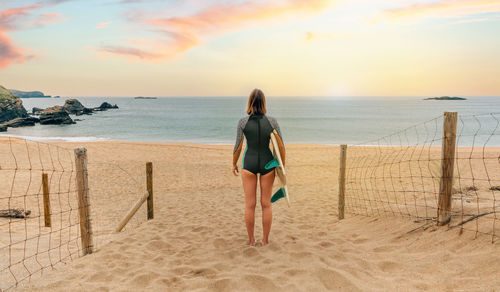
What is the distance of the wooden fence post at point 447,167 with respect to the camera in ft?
13.0

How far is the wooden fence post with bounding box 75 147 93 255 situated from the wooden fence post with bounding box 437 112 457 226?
4927 millimetres

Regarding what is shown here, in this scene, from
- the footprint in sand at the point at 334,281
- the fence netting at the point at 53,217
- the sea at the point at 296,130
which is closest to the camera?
the footprint in sand at the point at 334,281

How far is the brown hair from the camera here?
3.92m

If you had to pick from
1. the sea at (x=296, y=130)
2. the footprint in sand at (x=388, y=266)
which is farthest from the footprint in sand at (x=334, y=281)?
the sea at (x=296, y=130)

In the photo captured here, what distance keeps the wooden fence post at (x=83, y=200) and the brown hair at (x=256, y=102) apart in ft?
8.09

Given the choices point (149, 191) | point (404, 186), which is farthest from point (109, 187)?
point (404, 186)

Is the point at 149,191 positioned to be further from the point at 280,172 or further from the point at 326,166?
the point at 326,166

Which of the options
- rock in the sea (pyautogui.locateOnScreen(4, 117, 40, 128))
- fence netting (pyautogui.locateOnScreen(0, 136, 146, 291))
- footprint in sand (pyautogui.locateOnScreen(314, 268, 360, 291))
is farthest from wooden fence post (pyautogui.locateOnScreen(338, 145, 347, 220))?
rock in the sea (pyautogui.locateOnScreen(4, 117, 40, 128))

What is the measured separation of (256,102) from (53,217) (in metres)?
5.93

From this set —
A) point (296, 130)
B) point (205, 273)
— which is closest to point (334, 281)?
point (205, 273)

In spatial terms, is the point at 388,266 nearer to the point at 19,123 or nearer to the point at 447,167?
the point at 447,167

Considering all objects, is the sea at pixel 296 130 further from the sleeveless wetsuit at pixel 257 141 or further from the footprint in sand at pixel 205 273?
the footprint in sand at pixel 205 273

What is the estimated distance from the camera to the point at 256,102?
154 inches

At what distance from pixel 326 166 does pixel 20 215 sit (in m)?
10.6
